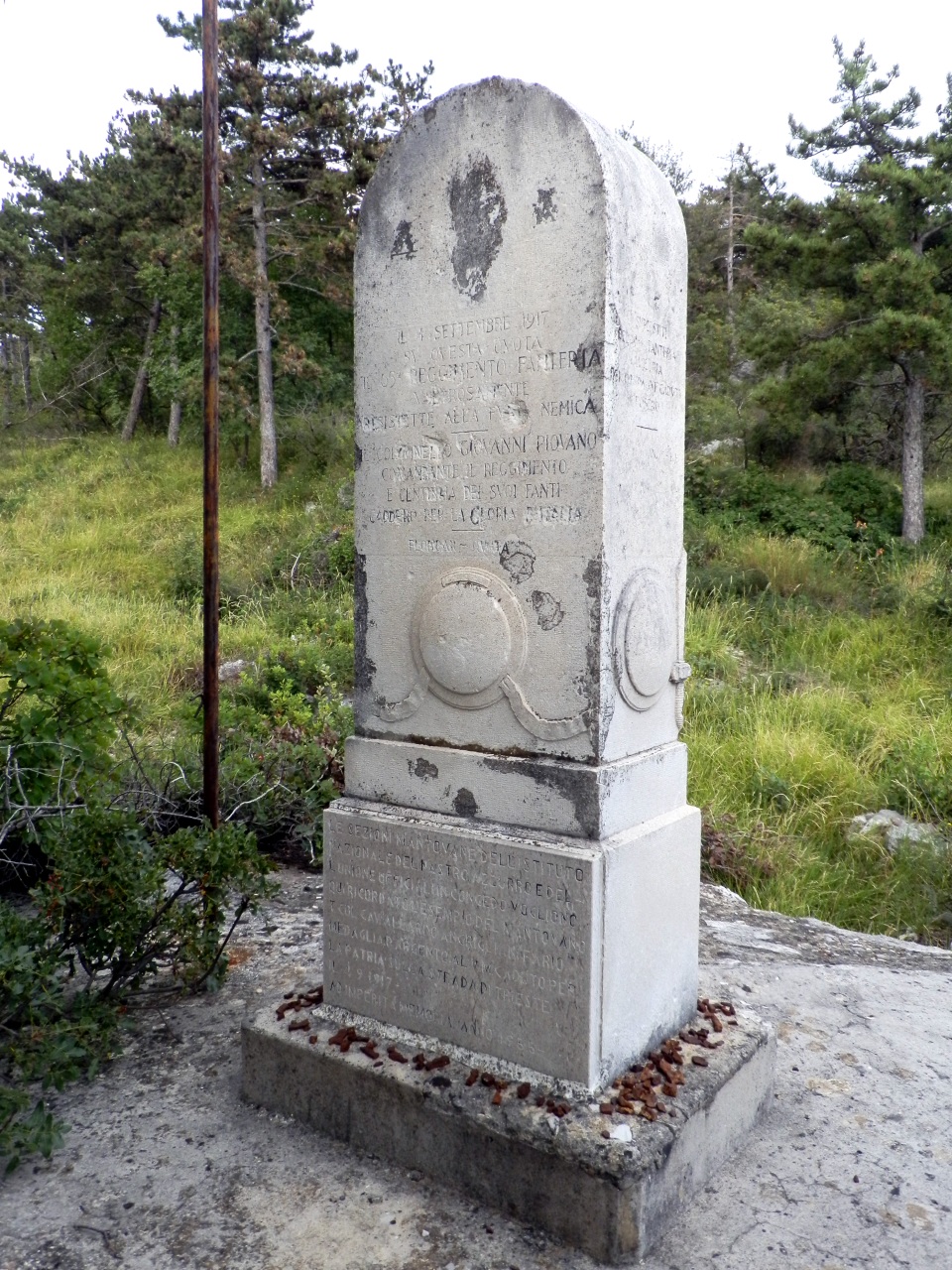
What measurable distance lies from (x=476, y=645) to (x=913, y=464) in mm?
10771

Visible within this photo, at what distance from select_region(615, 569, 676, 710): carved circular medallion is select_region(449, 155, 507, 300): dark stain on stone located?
0.81m

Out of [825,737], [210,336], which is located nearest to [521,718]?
[210,336]

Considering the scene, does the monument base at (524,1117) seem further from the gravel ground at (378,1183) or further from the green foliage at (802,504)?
the green foliage at (802,504)

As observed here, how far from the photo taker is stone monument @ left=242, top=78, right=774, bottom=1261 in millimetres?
2199

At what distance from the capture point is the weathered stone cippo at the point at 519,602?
2.23 meters

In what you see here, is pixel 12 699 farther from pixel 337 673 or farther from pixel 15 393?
pixel 15 393

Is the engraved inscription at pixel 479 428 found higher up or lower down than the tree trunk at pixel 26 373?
lower down

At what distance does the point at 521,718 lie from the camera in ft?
7.64

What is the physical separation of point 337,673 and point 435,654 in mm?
4315

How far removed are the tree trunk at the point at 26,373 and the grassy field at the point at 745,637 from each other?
10000 millimetres

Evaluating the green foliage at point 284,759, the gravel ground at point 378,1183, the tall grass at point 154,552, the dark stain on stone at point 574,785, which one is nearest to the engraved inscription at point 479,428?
the dark stain on stone at point 574,785

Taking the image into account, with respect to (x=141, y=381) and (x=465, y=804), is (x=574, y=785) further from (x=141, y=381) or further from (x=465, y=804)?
(x=141, y=381)

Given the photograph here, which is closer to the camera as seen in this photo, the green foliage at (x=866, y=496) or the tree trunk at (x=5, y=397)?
the green foliage at (x=866, y=496)

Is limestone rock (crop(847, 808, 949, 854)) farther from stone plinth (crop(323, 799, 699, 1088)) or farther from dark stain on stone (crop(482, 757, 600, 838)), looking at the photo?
dark stain on stone (crop(482, 757, 600, 838))
